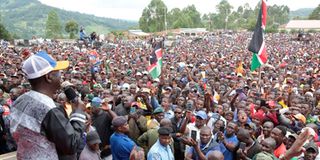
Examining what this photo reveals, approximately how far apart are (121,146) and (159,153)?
0.44 m

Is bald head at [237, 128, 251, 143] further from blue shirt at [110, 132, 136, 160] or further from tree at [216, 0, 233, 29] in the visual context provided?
tree at [216, 0, 233, 29]

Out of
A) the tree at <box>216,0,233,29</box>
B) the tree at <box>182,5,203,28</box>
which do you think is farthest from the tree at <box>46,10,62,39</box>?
the tree at <box>216,0,233,29</box>

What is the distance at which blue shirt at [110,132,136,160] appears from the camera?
3.72 m

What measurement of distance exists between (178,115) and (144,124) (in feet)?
1.87

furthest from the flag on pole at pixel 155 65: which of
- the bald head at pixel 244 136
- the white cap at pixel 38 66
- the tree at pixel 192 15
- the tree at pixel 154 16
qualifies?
the tree at pixel 192 15

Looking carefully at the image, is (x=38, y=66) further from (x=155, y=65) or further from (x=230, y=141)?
(x=155, y=65)

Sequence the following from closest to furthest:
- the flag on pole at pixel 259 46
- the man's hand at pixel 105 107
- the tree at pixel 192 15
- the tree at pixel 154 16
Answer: the man's hand at pixel 105 107
the flag on pole at pixel 259 46
the tree at pixel 154 16
the tree at pixel 192 15

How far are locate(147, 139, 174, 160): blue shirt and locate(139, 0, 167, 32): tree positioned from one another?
7894 cm

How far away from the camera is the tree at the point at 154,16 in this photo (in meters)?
82.4

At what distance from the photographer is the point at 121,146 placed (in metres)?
3.72

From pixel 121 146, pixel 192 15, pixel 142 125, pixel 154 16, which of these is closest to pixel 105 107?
pixel 142 125

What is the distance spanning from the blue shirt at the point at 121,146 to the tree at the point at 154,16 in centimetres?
7878

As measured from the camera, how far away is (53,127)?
1.85m

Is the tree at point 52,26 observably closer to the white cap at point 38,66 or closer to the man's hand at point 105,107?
the man's hand at point 105,107
